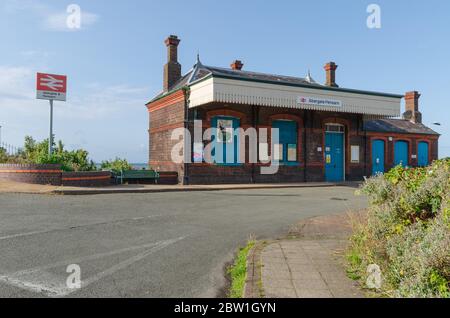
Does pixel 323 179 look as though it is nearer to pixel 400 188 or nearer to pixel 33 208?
pixel 33 208

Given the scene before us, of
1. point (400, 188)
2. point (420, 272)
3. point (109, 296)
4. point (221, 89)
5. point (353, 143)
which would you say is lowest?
point (109, 296)

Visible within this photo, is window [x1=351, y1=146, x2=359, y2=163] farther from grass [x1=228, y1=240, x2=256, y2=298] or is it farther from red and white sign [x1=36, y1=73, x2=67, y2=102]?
grass [x1=228, y1=240, x2=256, y2=298]

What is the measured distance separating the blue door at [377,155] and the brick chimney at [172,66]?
49.1 feet

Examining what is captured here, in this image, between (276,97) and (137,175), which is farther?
(276,97)

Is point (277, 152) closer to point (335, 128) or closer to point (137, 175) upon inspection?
point (335, 128)

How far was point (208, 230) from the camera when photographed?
848 cm

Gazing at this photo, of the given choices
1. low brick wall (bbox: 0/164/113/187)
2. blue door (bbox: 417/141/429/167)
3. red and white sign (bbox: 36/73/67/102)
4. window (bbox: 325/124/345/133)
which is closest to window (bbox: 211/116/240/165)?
window (bbox: 325/124/345/133)

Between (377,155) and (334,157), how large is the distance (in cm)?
502

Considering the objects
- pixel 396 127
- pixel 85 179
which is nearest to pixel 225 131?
pixel 85 179

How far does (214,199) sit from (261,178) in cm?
879

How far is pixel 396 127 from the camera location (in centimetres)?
3148

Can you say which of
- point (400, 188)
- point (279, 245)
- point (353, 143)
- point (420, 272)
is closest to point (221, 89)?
point (353, 143)

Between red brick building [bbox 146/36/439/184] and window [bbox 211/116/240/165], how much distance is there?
0.18ft

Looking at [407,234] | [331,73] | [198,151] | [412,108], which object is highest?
[331,73]
